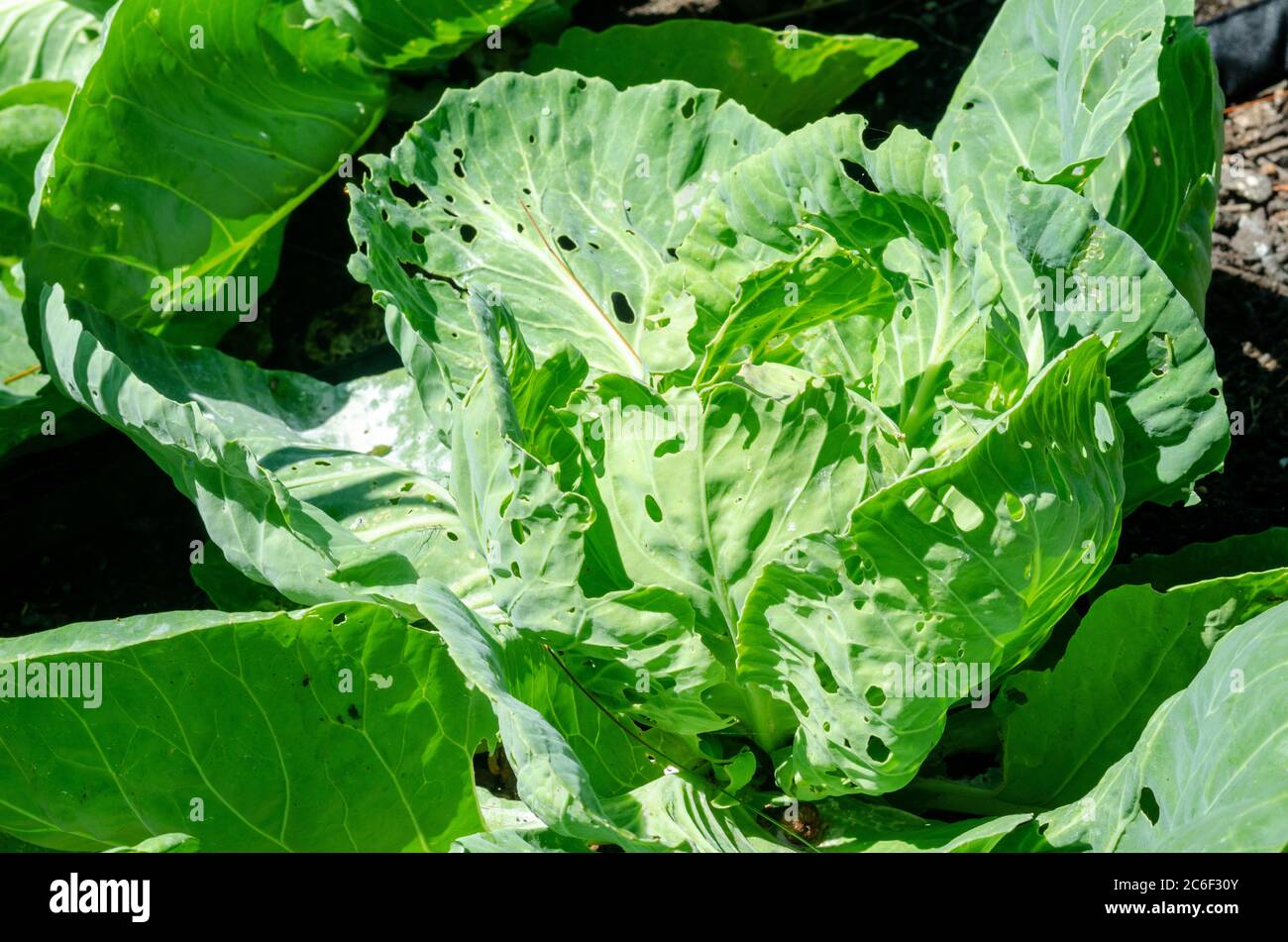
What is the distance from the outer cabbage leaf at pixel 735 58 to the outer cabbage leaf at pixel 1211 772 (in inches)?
83.1

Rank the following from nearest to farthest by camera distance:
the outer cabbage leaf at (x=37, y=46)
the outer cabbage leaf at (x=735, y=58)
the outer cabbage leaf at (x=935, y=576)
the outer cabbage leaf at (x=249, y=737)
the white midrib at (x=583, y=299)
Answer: the outer cabbage leaf at (x=935, y=576) < the outer cabbage leaf at (x=249, y=737) < the white midrib at (x=583, y=299) < the outer cabbage leaf at (x=735, y=58) < the outer cabbage leaf at (x=37, y=46)

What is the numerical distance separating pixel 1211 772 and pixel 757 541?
71cm

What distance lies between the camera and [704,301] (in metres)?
2.42

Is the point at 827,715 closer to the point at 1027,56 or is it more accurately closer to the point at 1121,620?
the point at 1121,620

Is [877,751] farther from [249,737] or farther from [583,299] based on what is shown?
[583,299]

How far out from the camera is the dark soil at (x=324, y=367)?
10.3ft

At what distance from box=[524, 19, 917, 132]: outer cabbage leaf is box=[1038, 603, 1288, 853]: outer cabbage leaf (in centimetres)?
211

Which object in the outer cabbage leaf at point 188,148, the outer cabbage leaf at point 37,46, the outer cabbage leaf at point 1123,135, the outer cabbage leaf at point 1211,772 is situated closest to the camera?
the outer cabbage leaf at point 1211,772

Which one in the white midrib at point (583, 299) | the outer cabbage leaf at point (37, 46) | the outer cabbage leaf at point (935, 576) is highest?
the outer cabbage leaf at point (37, 46)

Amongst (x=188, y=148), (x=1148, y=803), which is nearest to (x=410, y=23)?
(x=188, y=148)

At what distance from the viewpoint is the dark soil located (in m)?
3.13

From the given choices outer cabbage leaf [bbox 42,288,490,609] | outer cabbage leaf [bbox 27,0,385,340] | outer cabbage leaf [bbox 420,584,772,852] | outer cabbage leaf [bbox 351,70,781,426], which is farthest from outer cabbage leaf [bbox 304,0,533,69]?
outer cabbage leaf [bbox 420,584,772,852]

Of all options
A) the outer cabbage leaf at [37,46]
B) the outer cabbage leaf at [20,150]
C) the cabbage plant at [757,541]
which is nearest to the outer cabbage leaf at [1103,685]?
the cabbage plant at [757,541]

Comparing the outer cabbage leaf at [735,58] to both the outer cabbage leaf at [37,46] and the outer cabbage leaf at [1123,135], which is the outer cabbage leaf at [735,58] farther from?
the outer cabbage leaf at [37,46]
